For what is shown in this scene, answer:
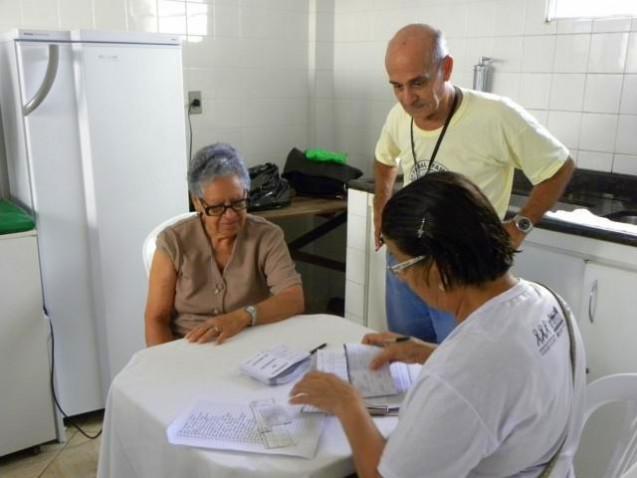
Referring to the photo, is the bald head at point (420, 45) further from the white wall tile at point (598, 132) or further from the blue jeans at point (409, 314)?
the white wall tile at point (598, 132)

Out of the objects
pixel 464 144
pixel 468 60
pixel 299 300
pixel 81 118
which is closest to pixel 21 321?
pixel 81 118

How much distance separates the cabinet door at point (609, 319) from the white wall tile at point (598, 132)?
0.67 metres

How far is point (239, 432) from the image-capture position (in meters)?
1.17

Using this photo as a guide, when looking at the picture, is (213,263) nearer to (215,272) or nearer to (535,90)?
(215,272)

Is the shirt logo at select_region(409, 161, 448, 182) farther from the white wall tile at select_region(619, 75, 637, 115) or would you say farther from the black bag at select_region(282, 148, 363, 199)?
the black bag at select_region(282, 148, 363, 199)

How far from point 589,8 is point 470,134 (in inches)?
39.9

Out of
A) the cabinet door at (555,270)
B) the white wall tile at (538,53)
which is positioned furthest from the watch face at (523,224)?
the white wall tile at (538,53)

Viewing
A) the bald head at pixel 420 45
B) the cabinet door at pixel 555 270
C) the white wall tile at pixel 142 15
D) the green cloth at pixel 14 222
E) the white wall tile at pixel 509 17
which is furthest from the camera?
the white wall tile at pixel 142 15

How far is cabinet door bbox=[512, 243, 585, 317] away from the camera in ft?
6.74

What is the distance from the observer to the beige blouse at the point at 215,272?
1827 millimetres

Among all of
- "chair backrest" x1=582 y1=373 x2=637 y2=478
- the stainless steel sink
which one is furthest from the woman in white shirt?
the stainless steel sink

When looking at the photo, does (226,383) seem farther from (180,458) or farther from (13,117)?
(13,117)

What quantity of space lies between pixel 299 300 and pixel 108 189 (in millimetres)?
1032

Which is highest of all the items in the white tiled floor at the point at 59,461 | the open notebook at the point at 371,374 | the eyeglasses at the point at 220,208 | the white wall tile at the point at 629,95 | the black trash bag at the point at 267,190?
the white wall tile at the point at 629,95
